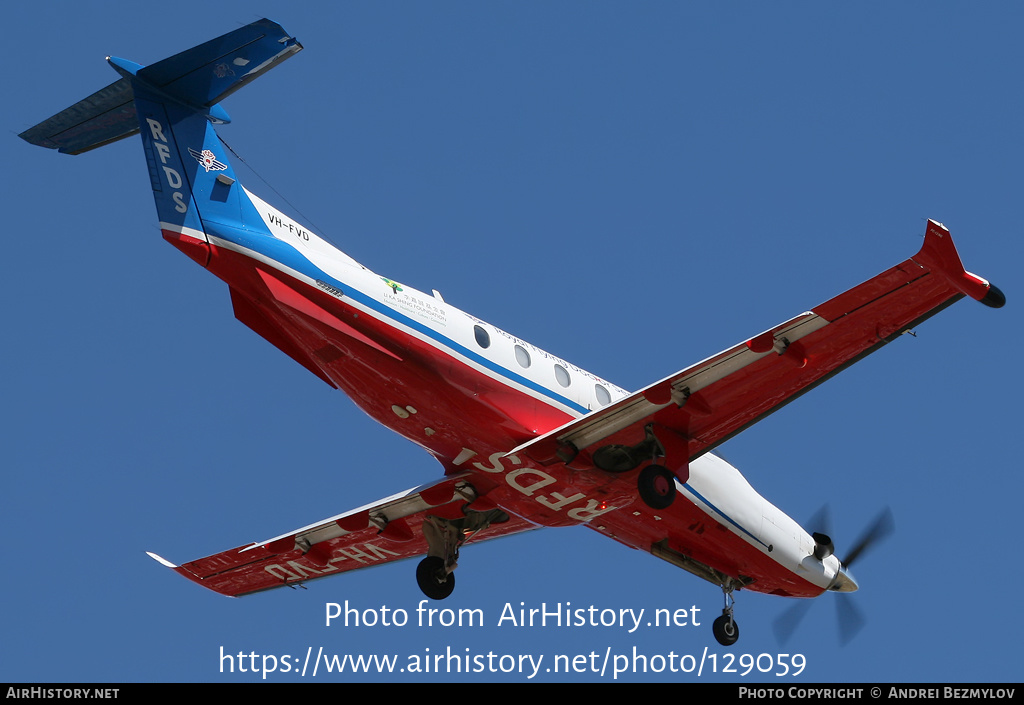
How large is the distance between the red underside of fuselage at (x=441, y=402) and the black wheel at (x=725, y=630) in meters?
2.34

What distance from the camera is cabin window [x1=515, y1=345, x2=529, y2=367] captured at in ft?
84.7

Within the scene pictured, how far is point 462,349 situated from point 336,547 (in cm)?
857

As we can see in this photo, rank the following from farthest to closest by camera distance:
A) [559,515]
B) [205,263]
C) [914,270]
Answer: [559,515] → [205,263] → [914,270]

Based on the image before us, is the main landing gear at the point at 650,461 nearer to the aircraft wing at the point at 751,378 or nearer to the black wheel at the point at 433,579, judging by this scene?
the aircraft wing at the point at 751,378

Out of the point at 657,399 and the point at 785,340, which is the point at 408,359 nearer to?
the point at 657,399

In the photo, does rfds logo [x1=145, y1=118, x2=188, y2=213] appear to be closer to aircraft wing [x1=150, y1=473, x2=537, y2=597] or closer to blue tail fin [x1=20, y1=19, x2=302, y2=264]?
blue tail fin [x1=20, y1=19, x2=302, y2=264]

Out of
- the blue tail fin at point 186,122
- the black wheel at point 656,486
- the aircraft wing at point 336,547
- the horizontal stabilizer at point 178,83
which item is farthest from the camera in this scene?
the aircraft wing at point 336,547

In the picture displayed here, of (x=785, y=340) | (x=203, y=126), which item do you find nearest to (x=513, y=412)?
(x=785, y=340)

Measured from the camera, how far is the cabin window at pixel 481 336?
25.2 metres

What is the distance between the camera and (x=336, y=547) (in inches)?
1233

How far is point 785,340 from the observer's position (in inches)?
942

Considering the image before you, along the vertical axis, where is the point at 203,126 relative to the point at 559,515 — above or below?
above

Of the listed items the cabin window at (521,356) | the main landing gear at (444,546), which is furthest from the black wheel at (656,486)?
the main landing gear at (444,546)

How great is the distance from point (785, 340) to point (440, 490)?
813 centimetres
